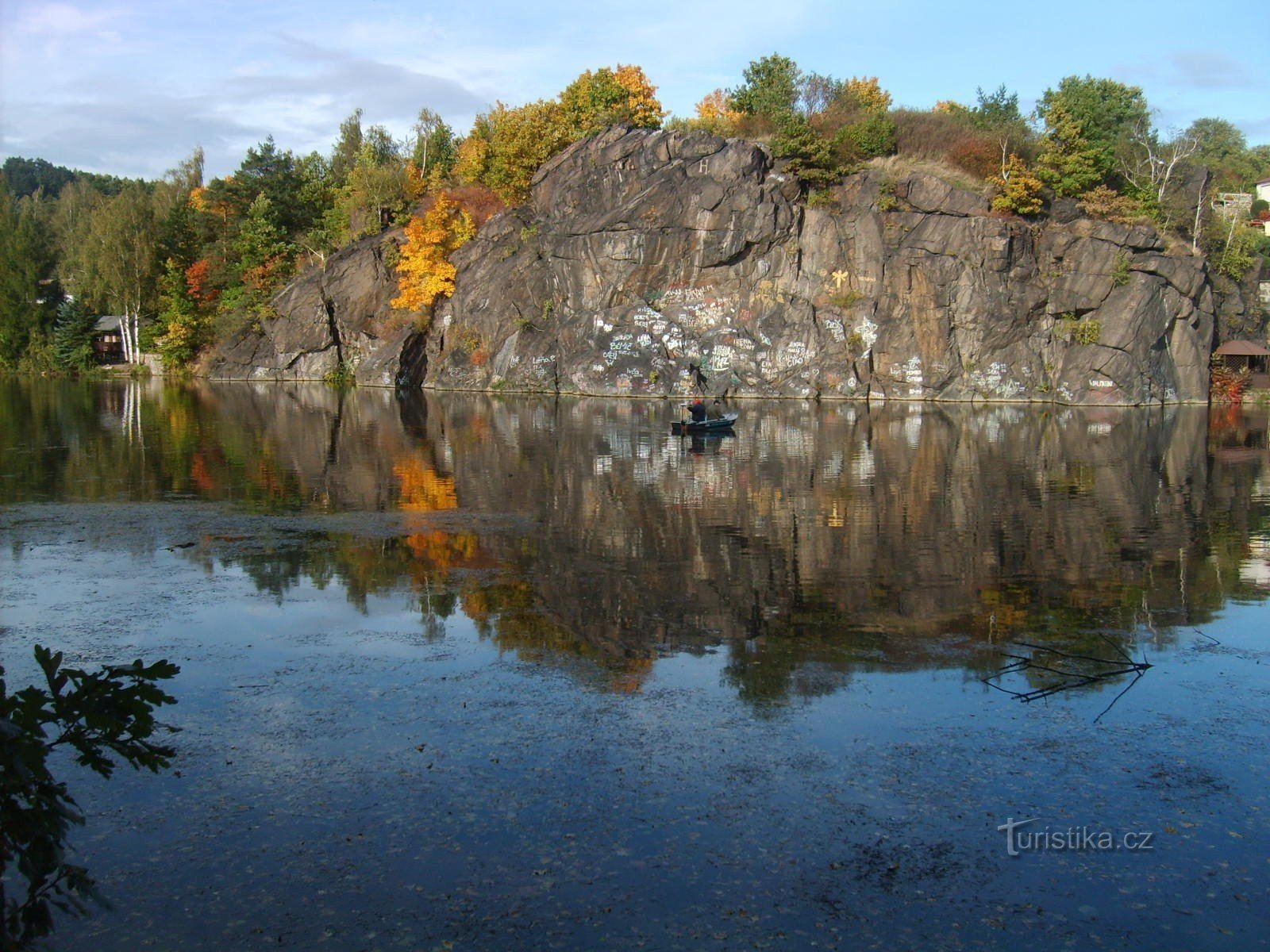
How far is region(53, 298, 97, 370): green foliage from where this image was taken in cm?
8694

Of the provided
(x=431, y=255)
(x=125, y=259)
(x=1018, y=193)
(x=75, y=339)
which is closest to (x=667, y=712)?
(x=1018, y=193)

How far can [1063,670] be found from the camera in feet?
35.3

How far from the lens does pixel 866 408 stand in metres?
50.0

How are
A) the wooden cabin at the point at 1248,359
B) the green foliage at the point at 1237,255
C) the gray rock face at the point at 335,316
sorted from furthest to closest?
the gray rock face at the point at 335,316, the green foliage at the point at 1237,255, the wooden cabin at the point at 1248,359

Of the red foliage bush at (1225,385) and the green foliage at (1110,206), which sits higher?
the green foliage at (1110,206)

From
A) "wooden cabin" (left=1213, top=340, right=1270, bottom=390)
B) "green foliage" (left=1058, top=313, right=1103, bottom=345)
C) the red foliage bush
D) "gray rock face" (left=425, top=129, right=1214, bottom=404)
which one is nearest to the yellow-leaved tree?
"gray rock face" (left=425, top=129, right=1214, bottom=404)

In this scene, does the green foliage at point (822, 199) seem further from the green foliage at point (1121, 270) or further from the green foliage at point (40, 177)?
the green foliage at point (40, 177)

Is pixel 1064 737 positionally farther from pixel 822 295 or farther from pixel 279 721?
pixel 822 295

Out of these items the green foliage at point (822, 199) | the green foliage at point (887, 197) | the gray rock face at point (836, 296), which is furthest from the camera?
the green foliage at point (822, 199)

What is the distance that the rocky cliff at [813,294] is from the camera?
56.4 meters

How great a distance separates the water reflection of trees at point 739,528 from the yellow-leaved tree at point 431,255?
32.5 meters

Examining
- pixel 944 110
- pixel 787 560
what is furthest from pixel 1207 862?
pixel 944 110

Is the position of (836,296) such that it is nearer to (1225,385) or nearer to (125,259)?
(1225,385)

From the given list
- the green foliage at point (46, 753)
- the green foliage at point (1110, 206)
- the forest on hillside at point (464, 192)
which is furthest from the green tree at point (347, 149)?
the green foliage at point (46, 753)
